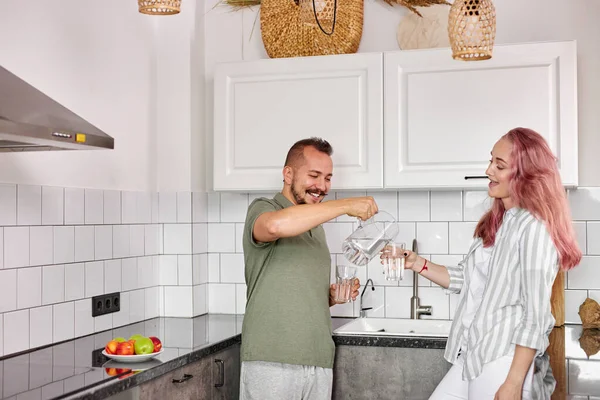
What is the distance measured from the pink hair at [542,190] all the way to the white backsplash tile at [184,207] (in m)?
1.95

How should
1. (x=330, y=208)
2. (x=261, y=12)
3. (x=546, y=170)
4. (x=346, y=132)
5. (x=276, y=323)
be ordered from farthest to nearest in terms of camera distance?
(x=261, y=12) → (x=346, y=132) → (x=276, y=323) → (x=330, y=208) → (x=546, y=170)

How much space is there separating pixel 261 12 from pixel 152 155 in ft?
2.91

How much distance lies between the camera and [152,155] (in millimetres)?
3949

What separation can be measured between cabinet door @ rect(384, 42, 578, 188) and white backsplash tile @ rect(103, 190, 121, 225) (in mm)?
1223

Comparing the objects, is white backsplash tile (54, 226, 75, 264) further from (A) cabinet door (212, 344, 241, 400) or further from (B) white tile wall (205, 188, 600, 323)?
(B) white tile wall (205, 188, 600, 323)

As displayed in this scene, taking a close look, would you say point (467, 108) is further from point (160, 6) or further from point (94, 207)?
point (94, 207)

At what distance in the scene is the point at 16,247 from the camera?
2928mm

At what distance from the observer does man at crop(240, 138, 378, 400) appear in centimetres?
283

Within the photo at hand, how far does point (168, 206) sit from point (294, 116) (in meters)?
0.82

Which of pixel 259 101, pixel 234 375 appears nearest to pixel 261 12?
pixel 259 101

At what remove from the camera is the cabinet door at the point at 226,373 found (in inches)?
123

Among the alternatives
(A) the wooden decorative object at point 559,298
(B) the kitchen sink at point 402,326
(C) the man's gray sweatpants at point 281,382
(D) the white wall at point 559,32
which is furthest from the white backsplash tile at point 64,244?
(A) the wooden decorative object at point 559,298

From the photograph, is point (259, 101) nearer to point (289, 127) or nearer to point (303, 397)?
point (289, 127)

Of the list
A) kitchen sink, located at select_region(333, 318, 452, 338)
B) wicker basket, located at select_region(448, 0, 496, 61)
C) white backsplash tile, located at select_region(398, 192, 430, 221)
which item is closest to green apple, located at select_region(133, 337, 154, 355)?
kitchen sink, located at select_region(333, 318, 452, 338)
